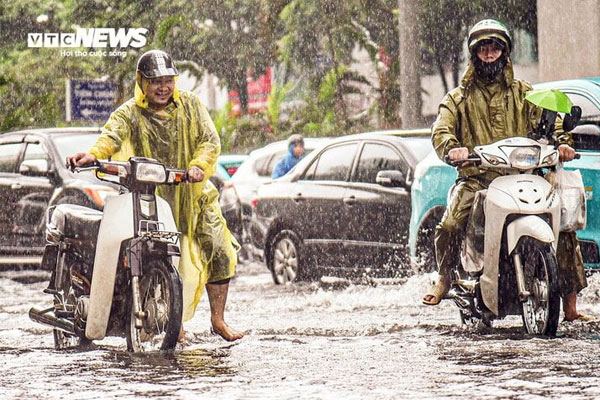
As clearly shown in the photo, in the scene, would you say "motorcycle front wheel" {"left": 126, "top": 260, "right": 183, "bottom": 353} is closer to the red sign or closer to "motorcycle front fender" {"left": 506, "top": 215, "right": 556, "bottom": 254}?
"motorcycle front fender" {"left": 506, "top": 215, "right": 556, "bottom": 254}

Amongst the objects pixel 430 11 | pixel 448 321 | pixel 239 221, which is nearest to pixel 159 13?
pixel 430 11

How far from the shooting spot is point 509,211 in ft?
28.6

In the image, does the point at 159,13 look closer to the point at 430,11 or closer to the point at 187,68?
the point at 187,68

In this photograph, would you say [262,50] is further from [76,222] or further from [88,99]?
[76,222]

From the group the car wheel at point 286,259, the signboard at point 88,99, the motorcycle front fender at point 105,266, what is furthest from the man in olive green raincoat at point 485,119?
the signboard at point 88,99

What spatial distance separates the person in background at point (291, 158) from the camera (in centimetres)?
1770

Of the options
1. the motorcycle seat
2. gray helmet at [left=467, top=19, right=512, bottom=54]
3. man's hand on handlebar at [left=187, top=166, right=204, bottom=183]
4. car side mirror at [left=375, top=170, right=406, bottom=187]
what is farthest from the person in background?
man's hand on handlebar at [left=187, top=166, right=204, bottom=183]

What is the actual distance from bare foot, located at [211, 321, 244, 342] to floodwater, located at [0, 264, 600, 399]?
0.08m

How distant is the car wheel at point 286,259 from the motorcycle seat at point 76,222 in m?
5.87

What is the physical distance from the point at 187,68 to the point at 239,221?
58.0 ft

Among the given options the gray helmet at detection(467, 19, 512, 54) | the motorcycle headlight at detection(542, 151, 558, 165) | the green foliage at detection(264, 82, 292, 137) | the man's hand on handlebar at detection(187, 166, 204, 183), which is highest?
the green foliage at detection(264, 82, 292, 137)

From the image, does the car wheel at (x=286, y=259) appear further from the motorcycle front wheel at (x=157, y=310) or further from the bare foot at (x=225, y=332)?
the motorcycle front wheel at (x=157, y=310)

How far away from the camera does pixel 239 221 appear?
17969 millimetres

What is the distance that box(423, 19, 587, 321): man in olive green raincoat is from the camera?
30.0ft
